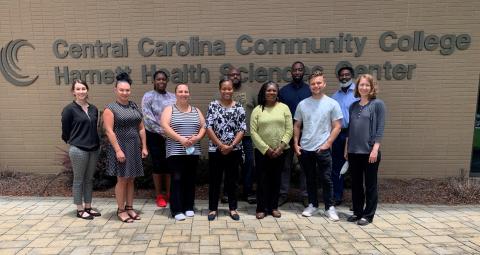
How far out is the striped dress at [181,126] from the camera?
4234 millimetres

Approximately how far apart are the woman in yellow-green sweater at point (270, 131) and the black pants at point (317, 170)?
0.34 m

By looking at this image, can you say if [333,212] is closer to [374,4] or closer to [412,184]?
[412,184]

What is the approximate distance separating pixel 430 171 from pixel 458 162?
→ 48 centimetres

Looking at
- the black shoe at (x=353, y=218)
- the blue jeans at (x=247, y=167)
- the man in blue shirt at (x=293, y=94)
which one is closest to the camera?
the black shoe at (x=353, y=218)

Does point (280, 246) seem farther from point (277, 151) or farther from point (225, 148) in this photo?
point (225, 148)

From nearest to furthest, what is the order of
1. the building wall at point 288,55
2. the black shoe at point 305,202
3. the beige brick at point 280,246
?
1. the beige brick at point 280,246
2. the black shoe at point 305,202
3. the building wall at point 288,55

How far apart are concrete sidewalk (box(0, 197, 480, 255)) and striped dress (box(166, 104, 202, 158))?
2.94 feet

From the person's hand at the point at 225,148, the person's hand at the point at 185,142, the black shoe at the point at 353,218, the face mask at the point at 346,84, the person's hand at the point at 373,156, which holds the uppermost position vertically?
the face mask at the point at 346,84

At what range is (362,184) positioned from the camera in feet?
14.5

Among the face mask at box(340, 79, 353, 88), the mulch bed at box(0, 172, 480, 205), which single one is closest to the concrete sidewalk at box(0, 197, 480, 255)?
the mulch bed at box(0, 172, 480, 205)

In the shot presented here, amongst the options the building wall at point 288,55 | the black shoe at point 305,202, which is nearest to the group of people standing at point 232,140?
the black shoe at point 305,202

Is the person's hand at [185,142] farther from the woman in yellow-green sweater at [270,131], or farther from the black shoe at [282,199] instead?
the black shoe at [282,199]

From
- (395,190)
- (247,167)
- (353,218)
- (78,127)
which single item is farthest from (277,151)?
(395,190)

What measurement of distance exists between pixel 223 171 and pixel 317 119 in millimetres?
1357
